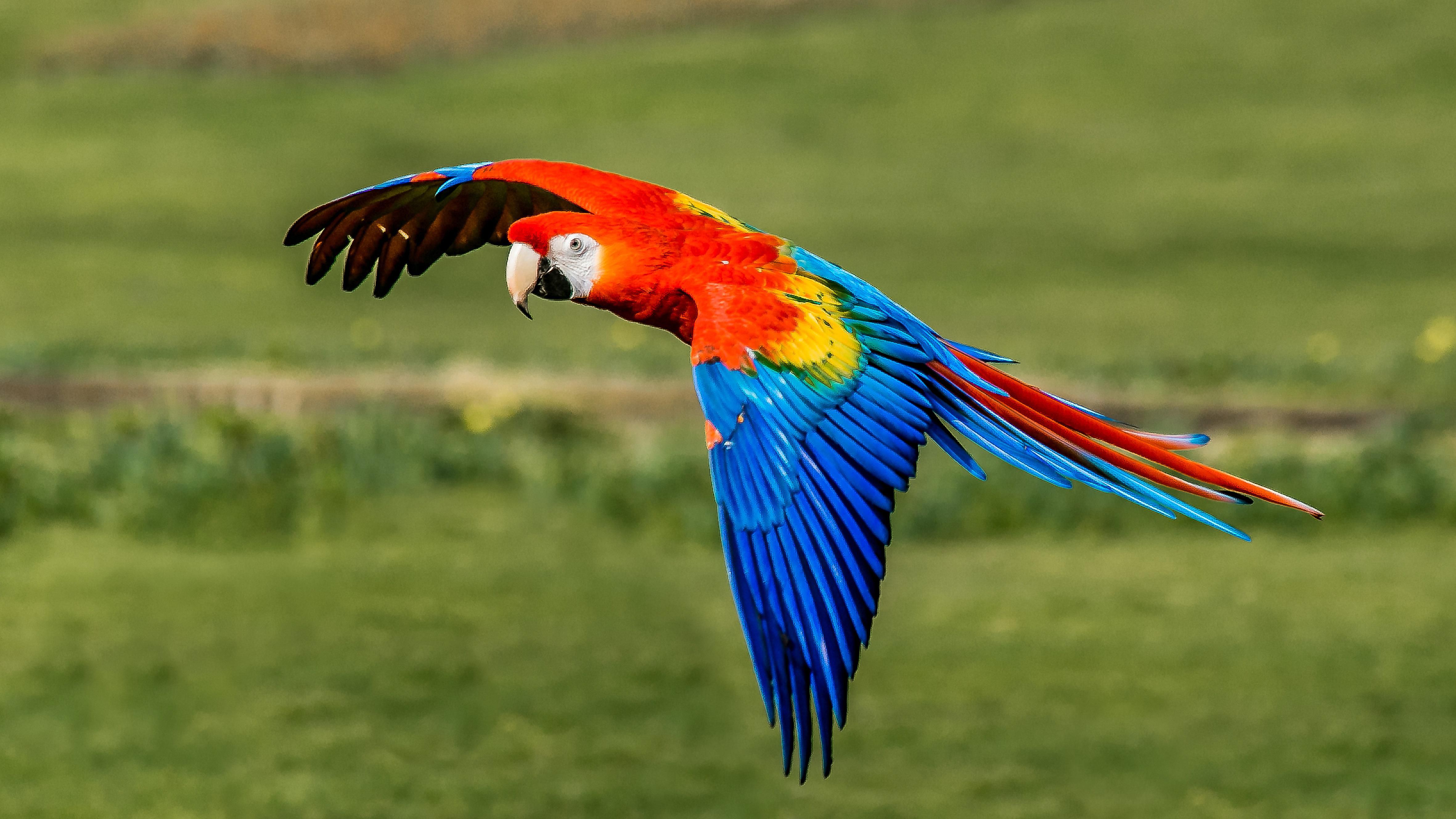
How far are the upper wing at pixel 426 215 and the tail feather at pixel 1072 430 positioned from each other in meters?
0.43

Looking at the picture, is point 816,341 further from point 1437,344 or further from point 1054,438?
point 1437,344

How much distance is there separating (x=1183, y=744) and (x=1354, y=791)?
1.81 feet

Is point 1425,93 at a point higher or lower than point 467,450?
higher

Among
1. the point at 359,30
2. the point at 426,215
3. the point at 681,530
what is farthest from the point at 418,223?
the point at 359,30

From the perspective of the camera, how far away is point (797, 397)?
175cm

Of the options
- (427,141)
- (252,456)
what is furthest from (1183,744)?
(427,141)

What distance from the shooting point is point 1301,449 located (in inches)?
346

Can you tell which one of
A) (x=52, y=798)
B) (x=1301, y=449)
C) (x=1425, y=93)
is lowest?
(x=52, y=798)

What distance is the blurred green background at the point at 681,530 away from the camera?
517 cm

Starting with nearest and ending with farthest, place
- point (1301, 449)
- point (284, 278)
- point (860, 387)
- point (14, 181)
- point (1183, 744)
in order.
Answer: point (860, 387) < point (1183, 744) < point (1301, 449) < point (284, 278) < point (14, 181)

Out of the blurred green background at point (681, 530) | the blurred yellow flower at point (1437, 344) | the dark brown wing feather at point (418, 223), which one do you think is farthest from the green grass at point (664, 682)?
the blurred yellow flower at point (1437, 344)

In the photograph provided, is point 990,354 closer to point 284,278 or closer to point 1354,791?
point 1354,791

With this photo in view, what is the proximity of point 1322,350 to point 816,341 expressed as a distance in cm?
1031

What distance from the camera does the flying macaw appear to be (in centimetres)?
161
